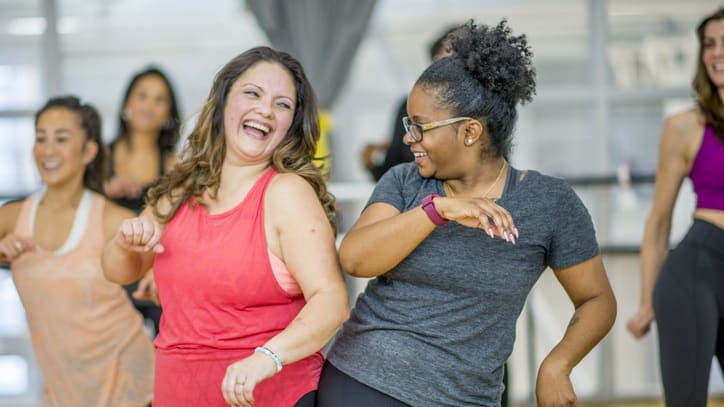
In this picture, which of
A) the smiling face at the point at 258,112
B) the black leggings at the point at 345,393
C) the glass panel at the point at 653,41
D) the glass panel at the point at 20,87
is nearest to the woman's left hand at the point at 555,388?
the black leggings at the point at 345,393

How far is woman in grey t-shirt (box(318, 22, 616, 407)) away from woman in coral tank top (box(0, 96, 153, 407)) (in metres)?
1.05

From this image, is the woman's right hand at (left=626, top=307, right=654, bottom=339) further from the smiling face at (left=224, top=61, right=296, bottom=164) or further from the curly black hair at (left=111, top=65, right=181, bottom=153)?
the curly black hair at (left=111, top=65, right=181, bottom=153)

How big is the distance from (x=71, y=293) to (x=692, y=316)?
1.90 m

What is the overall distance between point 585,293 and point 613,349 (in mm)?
3081

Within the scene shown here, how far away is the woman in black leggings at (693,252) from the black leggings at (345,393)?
3.85 ft

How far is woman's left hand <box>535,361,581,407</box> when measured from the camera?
224cm

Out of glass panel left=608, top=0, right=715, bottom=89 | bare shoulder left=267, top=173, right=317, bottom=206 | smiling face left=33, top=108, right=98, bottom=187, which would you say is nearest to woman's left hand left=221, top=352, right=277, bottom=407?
bare shoulder left=267, top=173, right=317, bottom=206

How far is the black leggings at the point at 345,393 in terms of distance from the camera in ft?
7.27

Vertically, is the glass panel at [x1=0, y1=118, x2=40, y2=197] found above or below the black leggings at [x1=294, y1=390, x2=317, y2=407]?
above

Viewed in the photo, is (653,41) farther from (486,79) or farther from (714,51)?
(486,79)

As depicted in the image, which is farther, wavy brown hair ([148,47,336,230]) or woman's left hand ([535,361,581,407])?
wavy brown hair ([148,47,336,230])

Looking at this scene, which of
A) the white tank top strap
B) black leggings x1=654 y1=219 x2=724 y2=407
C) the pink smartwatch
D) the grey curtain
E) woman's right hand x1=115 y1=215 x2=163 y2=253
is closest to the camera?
the pink smartwatch

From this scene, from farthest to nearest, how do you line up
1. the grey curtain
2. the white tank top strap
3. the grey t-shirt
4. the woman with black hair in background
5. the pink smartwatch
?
the grey curtain, the woman with black hair in background, the white tank top strap, the grey t-shirt, the pink smartwatch

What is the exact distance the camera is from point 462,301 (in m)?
2.22
